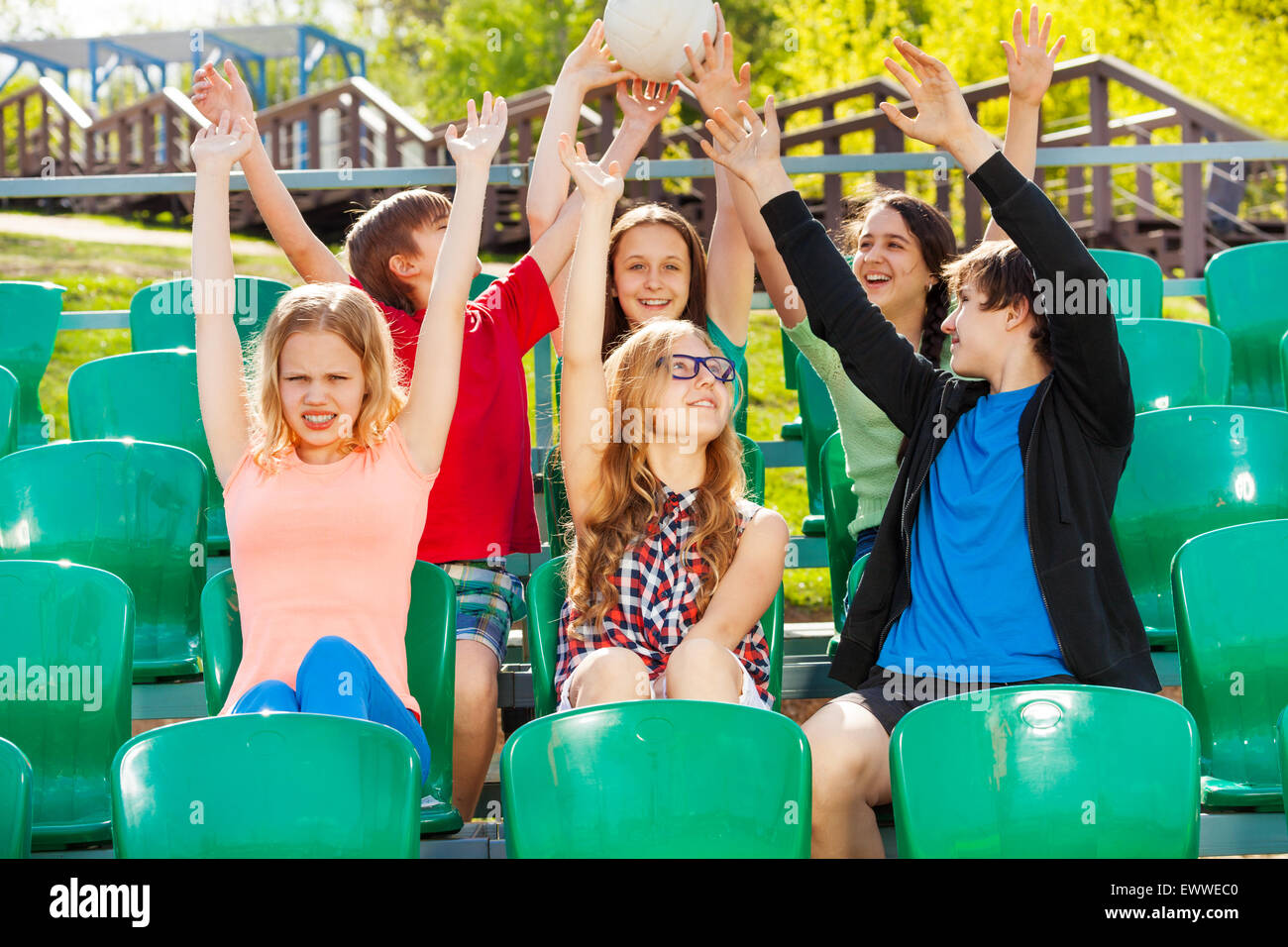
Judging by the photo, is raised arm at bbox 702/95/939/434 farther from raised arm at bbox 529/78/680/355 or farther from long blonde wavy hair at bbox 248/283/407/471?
long blonde wavy hair at bbox 248/283/407/471

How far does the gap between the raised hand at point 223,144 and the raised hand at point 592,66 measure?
0.82 metres

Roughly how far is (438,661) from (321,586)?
0.34 meters

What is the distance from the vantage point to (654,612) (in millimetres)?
2797

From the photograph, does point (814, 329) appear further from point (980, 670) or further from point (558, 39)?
point (558, 39)

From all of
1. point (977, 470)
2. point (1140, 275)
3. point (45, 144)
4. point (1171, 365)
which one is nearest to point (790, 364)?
point (1140, 275)

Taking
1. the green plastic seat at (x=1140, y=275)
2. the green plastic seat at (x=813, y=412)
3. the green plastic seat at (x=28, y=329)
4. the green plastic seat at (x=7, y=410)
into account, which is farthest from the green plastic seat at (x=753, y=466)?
the green plastic seat at (x=28, y=329)

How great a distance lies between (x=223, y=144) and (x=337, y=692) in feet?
3.73

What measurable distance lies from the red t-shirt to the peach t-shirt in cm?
46

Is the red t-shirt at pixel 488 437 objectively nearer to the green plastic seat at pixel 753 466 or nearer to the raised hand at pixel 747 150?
the green plastic seat at pixel 753 466

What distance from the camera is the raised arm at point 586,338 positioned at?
2.84 meters

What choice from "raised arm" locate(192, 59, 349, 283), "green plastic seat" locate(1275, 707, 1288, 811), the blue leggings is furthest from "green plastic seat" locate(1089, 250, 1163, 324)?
the blue leggings

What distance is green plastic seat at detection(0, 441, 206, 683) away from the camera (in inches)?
133

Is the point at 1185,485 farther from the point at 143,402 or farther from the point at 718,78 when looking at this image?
the point at 143,402

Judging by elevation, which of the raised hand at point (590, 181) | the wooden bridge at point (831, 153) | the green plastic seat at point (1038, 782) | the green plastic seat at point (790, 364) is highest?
the wooden bridge at point (831, 153)
